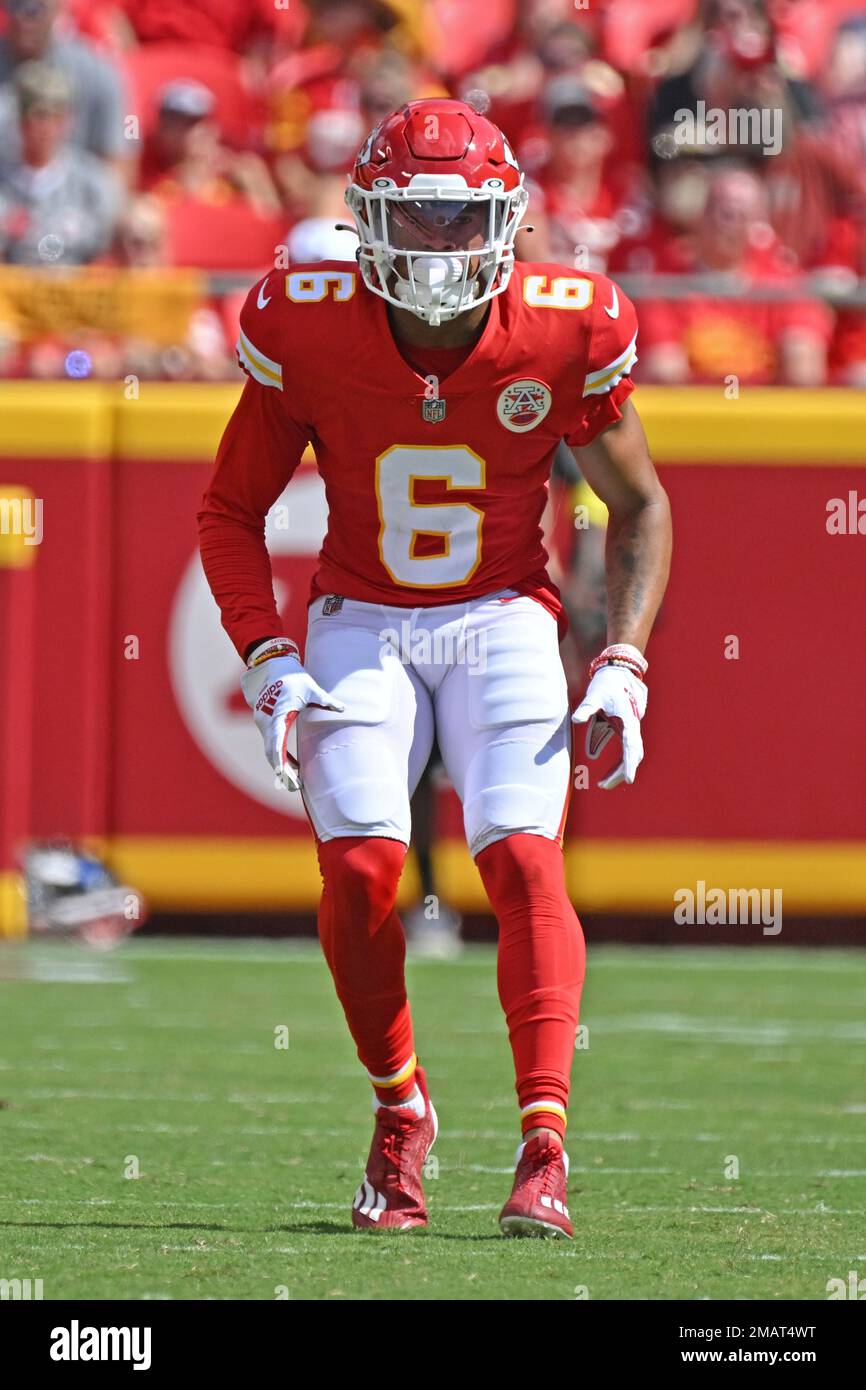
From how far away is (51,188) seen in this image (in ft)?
31.3

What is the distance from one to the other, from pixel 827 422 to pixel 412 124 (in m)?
5.01

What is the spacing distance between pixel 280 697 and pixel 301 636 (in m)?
4.73

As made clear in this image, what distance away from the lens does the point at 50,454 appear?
8.73 meters

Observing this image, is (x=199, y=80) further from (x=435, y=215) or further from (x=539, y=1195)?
(x=539, y=1195)

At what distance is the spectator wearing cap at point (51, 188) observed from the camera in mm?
9359

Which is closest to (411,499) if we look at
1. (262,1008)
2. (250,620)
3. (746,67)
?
(250,620)

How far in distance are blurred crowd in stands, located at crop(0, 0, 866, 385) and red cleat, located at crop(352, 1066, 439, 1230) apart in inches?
198

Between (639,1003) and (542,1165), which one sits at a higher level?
(639,1003)

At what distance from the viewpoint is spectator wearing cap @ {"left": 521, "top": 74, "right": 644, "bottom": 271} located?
9.52 meters

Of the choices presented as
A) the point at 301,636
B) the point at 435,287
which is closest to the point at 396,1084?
the point at 435,287

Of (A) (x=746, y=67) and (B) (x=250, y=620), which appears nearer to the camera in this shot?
(B) (x=250, y=620)

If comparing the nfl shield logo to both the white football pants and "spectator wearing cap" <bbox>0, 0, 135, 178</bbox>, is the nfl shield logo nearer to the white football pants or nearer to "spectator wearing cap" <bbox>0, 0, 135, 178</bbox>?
the white football pants

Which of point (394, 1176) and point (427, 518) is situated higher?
point (427, 518)

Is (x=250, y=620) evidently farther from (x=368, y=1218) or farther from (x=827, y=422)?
(x=827, y=422)
